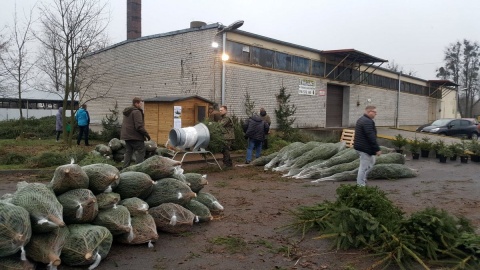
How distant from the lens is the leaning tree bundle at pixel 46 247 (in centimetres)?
371

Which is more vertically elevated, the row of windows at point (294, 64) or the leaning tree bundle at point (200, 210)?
the row of windows at point (294, 64)

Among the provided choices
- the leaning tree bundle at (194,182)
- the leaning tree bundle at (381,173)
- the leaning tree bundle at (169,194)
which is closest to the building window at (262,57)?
the leaning tree bundle at (381,173)

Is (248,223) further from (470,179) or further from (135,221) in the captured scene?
(470,179)

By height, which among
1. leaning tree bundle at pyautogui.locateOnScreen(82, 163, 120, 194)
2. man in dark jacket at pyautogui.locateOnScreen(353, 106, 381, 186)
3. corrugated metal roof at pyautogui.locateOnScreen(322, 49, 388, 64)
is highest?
corrugated metal roof at pyautogui.locateOnScreen(322, 49, 388, 64)

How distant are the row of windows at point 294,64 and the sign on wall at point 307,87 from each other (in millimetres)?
517

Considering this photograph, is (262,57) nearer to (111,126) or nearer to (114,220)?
(111,126)

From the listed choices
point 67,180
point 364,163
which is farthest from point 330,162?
point 67,180

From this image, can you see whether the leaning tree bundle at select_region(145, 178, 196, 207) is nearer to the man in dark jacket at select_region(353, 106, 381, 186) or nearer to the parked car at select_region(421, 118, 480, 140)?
the man in dark jacket at select_region(353, 106, 381, 186)

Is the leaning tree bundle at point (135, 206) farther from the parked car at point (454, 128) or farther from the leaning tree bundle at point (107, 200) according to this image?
the parked car at point (454, 128)

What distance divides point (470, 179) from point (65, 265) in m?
10.7

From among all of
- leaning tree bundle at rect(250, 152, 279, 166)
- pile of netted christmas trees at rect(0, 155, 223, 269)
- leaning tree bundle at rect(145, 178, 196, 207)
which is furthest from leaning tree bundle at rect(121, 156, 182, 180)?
leaning tree bundle at rect(250, 152, 279, 166)

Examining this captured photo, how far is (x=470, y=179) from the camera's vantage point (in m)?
10.8

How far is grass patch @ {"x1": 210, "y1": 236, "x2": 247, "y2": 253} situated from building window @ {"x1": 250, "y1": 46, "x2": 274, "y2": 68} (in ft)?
45.9

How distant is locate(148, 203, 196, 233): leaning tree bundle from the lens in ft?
16.8
